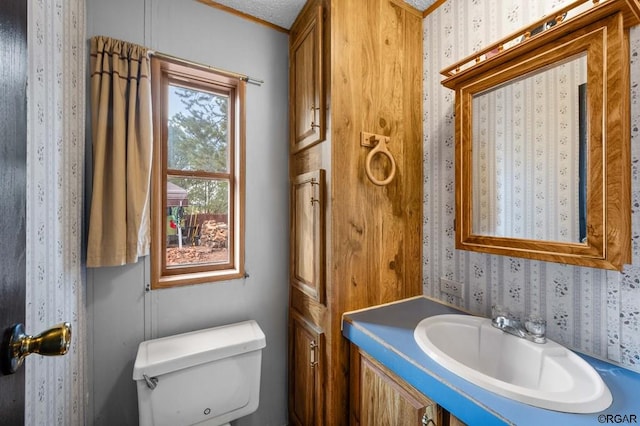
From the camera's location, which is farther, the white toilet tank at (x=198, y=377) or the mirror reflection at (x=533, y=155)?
the white toilet tank at (x=198, y=377)

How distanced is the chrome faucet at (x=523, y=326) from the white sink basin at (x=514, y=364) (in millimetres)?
20

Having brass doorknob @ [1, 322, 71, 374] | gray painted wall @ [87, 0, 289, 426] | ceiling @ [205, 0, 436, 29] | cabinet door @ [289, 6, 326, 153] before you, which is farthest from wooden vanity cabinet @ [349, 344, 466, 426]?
ceiling @ [205, 0, 436, 29]

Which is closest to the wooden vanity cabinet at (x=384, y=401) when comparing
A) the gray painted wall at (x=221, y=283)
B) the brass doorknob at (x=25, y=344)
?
the gray painted wall at (x=221, y=283)

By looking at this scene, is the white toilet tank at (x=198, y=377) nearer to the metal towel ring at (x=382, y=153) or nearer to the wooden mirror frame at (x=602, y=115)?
the metal towel ring at (x=382, y=153)

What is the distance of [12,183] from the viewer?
1.43 ft

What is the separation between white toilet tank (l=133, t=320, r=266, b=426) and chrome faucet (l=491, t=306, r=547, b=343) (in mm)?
1046

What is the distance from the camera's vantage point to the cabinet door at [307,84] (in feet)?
4.18

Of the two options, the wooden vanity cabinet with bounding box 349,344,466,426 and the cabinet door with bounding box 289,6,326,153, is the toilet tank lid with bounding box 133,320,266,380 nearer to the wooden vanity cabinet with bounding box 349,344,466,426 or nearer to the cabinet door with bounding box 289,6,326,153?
the wooden vanity cabinet with bounding box 349,344,466,426

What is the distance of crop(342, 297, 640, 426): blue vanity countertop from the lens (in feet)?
2.05

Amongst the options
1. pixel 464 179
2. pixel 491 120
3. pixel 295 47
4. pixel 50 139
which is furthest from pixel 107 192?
pixel 491 120

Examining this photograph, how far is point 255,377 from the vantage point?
129cm

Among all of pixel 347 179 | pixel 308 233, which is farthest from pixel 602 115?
pixel 308 233

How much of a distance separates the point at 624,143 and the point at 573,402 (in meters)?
0.72

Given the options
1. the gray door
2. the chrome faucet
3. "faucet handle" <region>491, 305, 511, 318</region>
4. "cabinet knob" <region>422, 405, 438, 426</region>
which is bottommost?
"cabinet knob" <region>422, 405, 438, 426</region>
